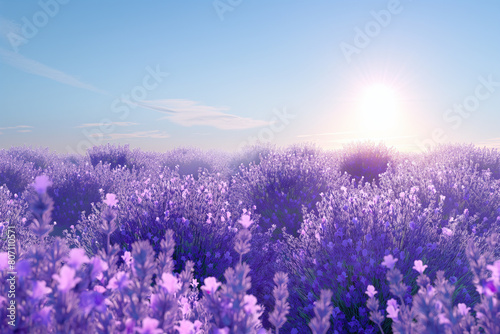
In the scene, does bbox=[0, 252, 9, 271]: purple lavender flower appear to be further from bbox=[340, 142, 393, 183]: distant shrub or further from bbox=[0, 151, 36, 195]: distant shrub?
bbox=[340, 142, 393, 183]: distant shrub

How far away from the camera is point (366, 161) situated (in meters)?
9.88

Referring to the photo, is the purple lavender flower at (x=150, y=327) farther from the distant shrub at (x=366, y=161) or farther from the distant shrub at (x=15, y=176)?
the distant shrub at (x=15, y=176)

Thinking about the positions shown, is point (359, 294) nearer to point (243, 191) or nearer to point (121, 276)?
point (121, 276)

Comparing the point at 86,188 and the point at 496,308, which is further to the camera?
the point at 86,188

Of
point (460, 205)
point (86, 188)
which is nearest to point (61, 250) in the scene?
point (460, 205)

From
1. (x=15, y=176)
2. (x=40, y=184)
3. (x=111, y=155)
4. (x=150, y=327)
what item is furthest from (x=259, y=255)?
(x=111, y=155)

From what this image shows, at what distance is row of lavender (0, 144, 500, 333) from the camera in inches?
45.4

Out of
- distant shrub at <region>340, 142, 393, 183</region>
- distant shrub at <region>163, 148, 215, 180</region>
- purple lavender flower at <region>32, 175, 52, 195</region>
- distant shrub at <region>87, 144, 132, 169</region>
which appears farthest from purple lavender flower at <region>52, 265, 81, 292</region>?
distant shrub at <region>87, 144, 132, 169</region>

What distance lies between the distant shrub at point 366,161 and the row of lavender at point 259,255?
202 cm

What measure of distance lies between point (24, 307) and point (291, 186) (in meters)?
5.45

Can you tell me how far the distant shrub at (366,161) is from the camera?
9.77 m

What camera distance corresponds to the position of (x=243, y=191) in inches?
258

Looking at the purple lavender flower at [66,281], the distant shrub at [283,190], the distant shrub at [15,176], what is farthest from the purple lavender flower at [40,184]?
the distant shrub at [15,176]

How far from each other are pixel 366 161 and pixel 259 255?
6551mm
